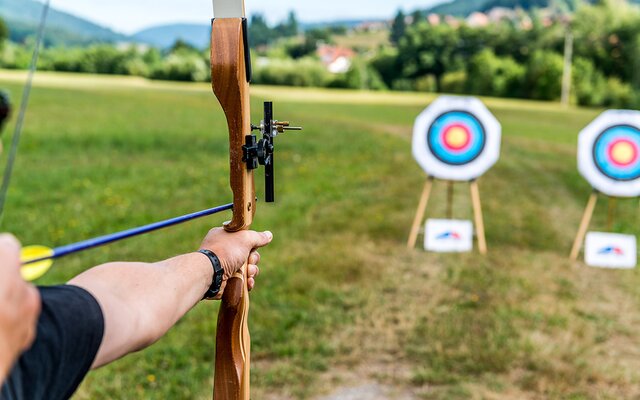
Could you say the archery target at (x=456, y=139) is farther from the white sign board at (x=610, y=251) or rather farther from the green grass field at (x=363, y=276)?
the white sign board at (x=610, y=251)

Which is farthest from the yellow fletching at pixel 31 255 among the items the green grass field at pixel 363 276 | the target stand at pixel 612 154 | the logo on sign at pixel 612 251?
the target stand at pixel 612 154

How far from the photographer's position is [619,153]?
377 centimetres

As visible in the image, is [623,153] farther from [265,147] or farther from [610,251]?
[265,147]

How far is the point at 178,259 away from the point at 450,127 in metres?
3.36

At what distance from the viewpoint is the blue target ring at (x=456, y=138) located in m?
3.91

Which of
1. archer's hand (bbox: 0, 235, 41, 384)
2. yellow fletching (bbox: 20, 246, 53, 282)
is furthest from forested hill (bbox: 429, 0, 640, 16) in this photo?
archer's hand (bbox: 0, 235, 41, 384)

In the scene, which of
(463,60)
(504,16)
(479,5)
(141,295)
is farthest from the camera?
(479,5)

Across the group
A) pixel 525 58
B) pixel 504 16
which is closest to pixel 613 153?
pixel 525 58

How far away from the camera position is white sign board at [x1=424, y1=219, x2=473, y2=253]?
3578 mm

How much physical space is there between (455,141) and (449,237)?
2.18 feet

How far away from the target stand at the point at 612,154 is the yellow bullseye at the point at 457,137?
0.66 meters

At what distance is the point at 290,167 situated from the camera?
654 cm

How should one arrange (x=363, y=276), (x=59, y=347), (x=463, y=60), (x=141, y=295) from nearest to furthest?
1. (x=59, y=347)
2. (x=141, y=295)
3. (x=363, y=276)
4. (x=463, y=60)

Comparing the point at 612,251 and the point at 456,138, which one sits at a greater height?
the point at 456,138
